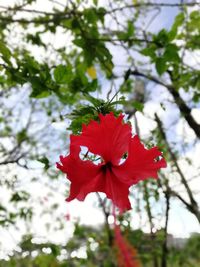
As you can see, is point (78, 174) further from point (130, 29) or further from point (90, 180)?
point (130, 29)

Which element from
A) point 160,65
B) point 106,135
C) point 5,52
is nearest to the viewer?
point 106,135

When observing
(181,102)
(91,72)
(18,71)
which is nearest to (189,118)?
(181,102)

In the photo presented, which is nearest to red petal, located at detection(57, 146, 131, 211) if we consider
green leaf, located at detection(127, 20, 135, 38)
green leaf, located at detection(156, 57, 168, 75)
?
green leaf, located at detection(156, 57, 168, 75)

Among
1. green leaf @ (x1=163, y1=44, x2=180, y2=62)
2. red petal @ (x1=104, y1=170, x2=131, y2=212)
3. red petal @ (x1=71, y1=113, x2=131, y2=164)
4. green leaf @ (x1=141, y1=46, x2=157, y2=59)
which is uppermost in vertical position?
green leaf @ (x1=141, y1=46, x2=157, y2=59)

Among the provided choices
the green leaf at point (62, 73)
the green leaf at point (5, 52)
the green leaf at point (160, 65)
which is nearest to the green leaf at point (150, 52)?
the green leaf at point (160, 65)

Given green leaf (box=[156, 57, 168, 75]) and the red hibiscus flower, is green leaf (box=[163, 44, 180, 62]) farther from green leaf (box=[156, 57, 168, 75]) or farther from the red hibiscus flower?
the red hibiscus flower

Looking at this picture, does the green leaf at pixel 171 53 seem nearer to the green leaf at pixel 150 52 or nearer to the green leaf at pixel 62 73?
the green leaf at pixel 150 52

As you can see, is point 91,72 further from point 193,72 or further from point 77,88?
point 77,88

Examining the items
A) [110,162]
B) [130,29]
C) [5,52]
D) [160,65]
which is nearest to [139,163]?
[110,162]
